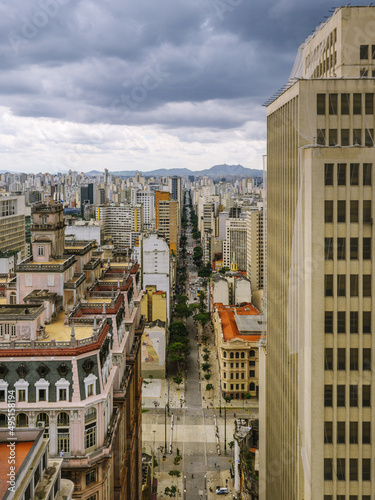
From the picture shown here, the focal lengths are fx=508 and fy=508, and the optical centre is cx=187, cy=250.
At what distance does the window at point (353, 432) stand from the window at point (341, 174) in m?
11.6

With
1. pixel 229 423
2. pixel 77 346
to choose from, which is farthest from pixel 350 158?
pixel 229 423

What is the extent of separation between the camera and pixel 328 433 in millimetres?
24375

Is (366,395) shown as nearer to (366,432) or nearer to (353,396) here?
(353,396)

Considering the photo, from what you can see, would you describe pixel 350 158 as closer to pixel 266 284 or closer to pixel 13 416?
pixel 266 284

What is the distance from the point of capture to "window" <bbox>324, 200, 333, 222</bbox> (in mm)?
24281

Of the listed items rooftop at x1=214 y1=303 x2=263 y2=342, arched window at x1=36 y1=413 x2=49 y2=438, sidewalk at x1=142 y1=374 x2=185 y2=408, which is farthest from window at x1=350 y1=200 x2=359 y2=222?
sidewalk at x1=142 y1=374 x2=185 y2=408

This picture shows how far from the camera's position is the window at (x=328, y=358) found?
80.0ft

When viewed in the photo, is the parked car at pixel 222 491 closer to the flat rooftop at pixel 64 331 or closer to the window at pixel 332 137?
the flat rooftop at pixel 64 331

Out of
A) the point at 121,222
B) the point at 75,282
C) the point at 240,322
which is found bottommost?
the point at 240,322

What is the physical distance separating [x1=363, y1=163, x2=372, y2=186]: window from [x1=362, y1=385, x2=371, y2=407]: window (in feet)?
32.1

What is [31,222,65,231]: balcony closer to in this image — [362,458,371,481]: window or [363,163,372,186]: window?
[363,163,372,186]: window

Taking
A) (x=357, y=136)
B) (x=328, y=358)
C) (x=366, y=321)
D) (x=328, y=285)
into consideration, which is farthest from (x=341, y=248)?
(x=357, y=136)

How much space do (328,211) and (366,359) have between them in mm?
7391

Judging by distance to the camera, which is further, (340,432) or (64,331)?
(64,331)
